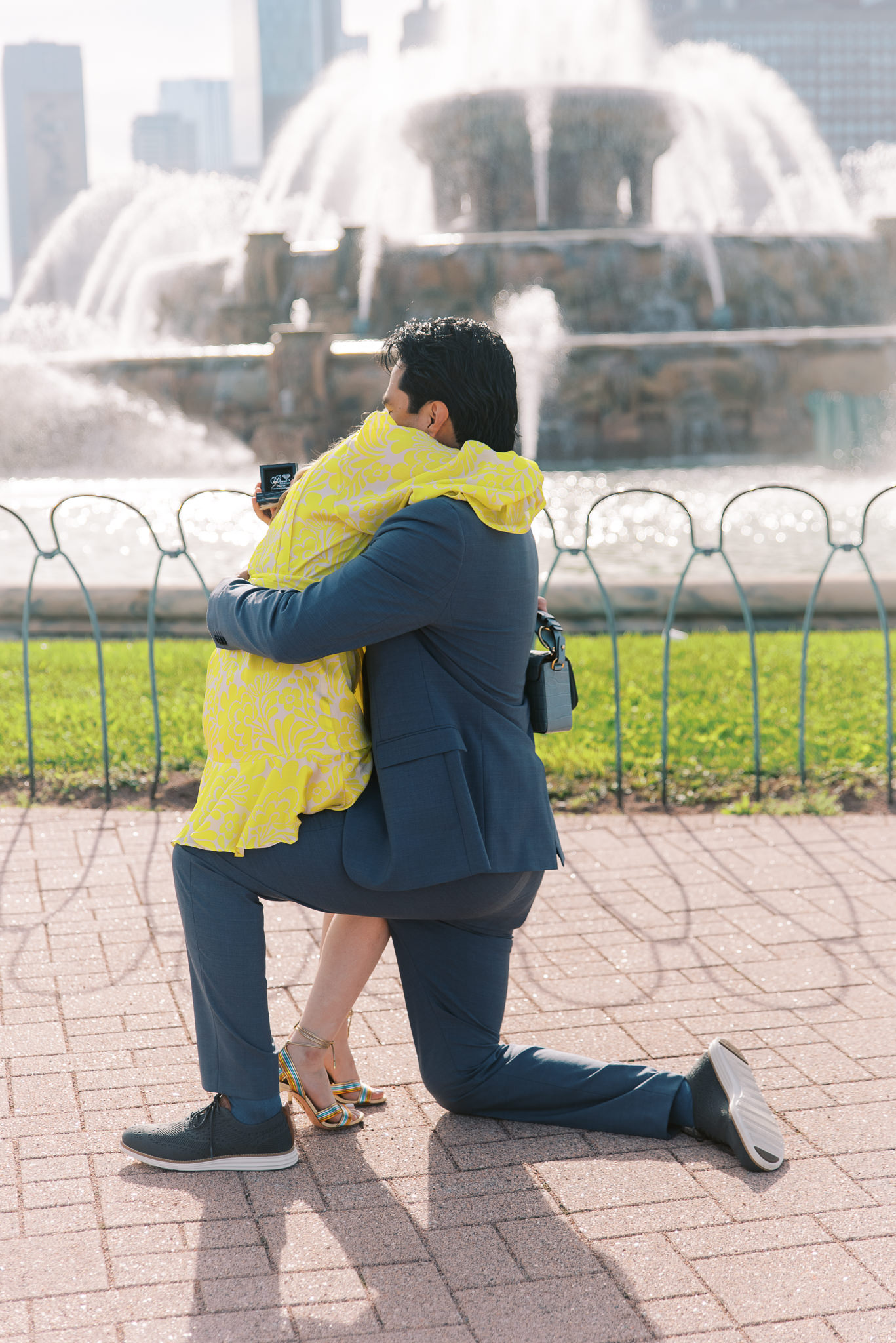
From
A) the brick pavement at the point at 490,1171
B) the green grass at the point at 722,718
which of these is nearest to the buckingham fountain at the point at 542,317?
the green grass at the point at 722,718

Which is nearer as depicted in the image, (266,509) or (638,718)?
(266,509)

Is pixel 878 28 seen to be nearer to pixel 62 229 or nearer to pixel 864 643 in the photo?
pixel 62 229

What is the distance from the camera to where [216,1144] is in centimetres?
283

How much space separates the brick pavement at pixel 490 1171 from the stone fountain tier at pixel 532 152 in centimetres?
2671

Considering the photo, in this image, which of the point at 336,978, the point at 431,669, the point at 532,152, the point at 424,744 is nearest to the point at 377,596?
the point at 431,669

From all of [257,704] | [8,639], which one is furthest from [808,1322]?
[8,639]

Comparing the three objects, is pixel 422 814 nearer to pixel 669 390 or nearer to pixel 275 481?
pixel 275 481

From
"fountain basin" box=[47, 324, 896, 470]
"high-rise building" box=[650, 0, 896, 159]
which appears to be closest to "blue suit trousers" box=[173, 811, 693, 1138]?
"fountain basin" box=[47, 324, 896, 470]

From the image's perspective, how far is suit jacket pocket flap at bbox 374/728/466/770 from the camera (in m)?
2.69

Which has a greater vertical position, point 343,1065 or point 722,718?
point 343,1065

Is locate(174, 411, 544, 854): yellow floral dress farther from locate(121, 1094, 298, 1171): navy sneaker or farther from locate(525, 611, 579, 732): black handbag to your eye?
locate(121, 1094, 298, 1171): navy sneaker

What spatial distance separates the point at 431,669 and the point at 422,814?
0.95ft

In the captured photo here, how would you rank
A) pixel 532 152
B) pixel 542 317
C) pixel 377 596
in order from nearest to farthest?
pixel 377 596 < pixel 542 317 < pixel 532 152

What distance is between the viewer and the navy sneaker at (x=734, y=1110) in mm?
2848
